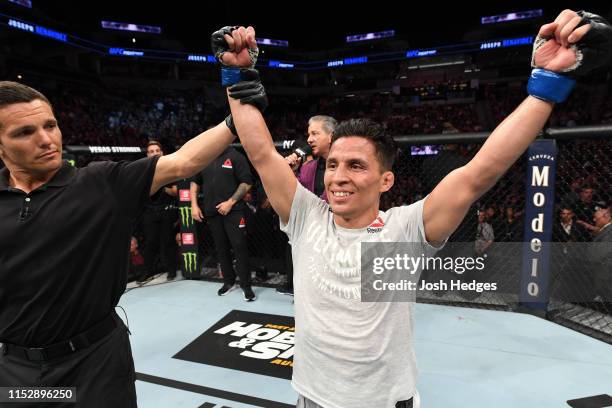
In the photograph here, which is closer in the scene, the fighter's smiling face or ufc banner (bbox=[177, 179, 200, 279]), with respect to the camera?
the fighter's smiling face

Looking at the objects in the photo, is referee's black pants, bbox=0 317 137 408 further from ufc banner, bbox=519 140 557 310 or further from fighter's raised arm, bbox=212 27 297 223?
ufc banner, bbox=519 140 557 310

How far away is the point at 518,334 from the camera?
3035 mm

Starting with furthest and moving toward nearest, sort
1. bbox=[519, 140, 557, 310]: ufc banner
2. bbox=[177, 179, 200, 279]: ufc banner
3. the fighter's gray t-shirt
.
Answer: bbox=[177, 179, 200, 279]: ufc banner, bbox=[519, 140, 557, 310]: ufc banner, the fighter's gray t-shirt

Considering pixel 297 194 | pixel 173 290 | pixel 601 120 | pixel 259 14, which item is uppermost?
pixel 259 14

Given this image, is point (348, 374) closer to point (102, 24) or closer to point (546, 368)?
point (546, 368)

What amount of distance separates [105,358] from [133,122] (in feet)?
71.6

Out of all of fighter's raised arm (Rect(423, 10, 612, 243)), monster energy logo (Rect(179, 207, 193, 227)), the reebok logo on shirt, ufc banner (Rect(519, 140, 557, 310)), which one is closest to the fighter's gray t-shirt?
the reebok logo on shirt

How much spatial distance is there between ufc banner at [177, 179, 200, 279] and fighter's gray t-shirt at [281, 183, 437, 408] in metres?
3.72

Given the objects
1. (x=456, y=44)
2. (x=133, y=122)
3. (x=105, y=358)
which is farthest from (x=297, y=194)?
(x=456, y=44)

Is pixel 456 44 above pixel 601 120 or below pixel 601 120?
above

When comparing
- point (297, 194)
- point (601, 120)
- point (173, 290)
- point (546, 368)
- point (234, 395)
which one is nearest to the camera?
point (297, 194)

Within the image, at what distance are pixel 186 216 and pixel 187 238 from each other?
0.94 ft

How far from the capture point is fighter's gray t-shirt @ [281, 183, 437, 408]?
1.15 meters

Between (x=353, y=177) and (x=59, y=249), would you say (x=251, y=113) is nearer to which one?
(x=353, y=177)
